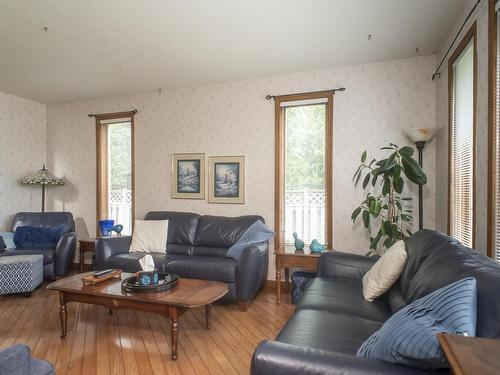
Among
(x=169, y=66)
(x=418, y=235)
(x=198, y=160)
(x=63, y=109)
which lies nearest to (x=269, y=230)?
Answer: (x=198, y=160)

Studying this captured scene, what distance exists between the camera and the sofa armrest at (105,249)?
11.7 ft

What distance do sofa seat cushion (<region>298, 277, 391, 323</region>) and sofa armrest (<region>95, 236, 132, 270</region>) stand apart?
241 cm

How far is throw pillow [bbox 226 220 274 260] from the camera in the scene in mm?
3338

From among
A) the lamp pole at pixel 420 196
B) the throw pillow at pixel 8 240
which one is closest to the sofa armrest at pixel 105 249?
the throw pillow at pixel 8 240

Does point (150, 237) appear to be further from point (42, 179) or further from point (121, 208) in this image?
point (42, 179)

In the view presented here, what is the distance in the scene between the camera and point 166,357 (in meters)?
2.24

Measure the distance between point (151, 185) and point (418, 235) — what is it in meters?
3.54

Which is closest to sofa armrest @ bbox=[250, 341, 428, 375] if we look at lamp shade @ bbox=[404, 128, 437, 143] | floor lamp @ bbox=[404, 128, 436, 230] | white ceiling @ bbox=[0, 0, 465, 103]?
white ceiling @ bbox=[0, 0, 465, 103]

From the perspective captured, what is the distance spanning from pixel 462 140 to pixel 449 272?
63.7 inches

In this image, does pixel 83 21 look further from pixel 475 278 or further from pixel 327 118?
pixel 475 278

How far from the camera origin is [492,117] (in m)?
1.88

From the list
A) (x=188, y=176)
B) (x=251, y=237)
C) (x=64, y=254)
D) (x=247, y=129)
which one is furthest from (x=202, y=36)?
(x=64, y=254)

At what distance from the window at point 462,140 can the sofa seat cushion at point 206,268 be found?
2.04 meters

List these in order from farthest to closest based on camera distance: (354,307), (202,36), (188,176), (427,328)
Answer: (188,176) < (202,36) < (354,307) < (427,328)
